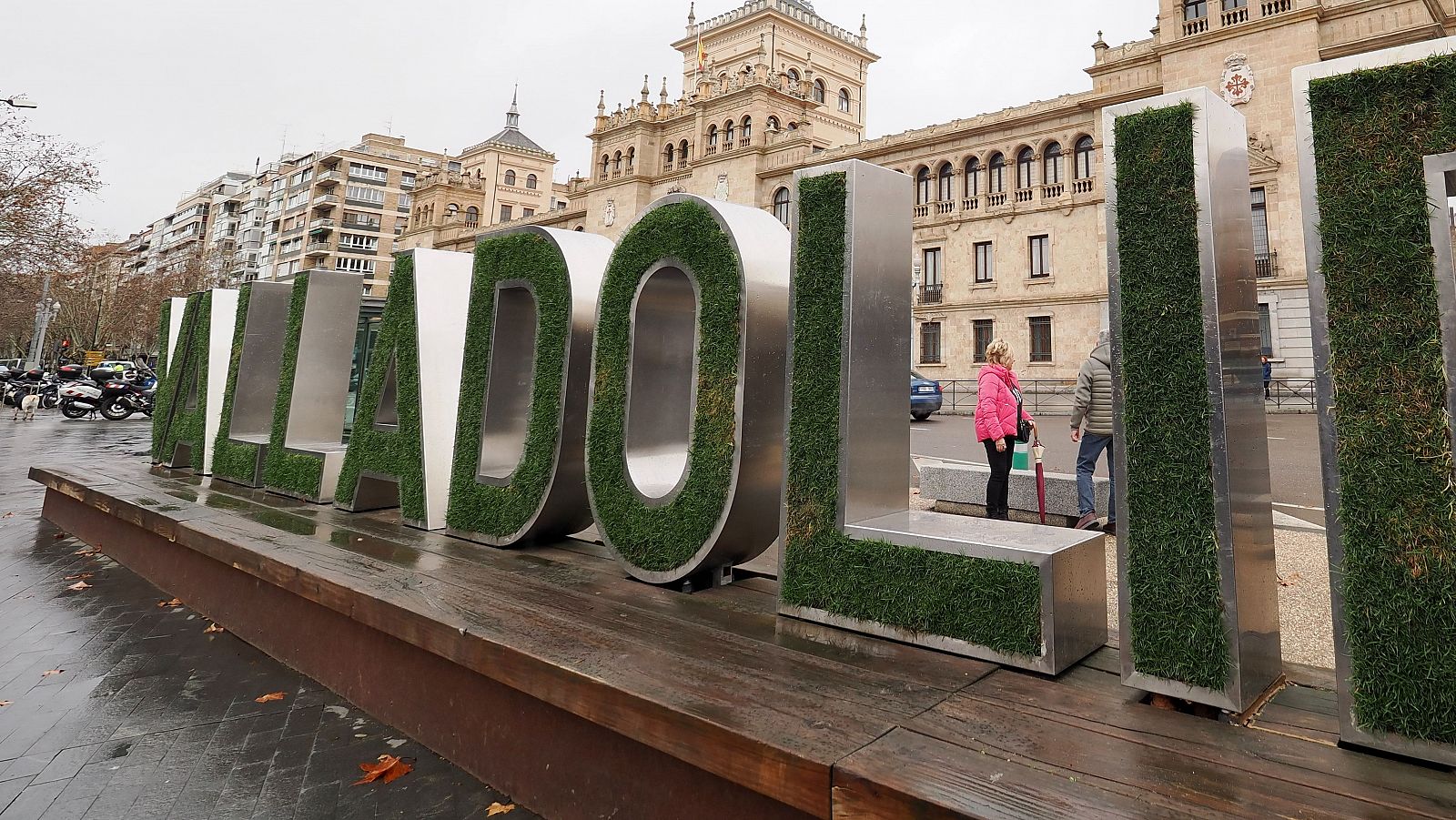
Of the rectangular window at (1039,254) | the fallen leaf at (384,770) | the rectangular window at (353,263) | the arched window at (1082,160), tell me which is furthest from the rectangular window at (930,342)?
the rectangular window at (353,263)

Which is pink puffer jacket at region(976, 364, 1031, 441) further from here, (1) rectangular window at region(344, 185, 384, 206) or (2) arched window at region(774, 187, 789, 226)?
(1) rectangular window at region(344, 185, 384, 206)

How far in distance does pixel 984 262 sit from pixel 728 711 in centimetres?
2878

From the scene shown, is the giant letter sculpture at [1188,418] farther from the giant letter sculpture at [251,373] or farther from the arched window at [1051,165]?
the arched window at [1051,165]

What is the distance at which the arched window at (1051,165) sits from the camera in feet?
86.7

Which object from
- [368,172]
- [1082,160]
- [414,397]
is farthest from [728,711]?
[368,172]

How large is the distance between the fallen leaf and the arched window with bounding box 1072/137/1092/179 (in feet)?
92.9

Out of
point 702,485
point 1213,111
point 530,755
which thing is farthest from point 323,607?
point 1213,111

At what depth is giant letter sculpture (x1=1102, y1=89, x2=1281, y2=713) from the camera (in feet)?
6.98

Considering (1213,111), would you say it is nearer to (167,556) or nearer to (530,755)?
→ (530,755)

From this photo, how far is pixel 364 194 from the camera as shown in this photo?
63.2m

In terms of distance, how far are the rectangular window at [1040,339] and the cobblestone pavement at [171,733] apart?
26.5m

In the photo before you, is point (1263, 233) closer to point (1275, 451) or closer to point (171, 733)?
point (1275, 451)

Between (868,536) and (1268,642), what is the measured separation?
131 centimetres

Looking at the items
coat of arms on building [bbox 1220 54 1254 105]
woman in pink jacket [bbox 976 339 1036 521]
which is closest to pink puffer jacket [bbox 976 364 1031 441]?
woman in pink jacket [bbox 976 339 1036 521]
